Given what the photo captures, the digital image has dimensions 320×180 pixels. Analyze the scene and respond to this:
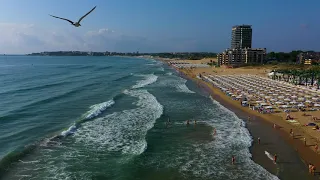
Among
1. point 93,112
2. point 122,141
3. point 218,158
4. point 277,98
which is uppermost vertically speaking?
point 277,98

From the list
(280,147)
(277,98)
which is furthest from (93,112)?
(277,98)

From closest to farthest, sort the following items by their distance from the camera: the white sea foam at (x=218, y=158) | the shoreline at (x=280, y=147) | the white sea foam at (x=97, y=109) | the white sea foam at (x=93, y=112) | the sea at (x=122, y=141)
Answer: the white sea foam at (x=218, y=158) → the sea at (x=122, y=141) → the shoreline at (x=280, y=147) → the white sea foam at (x=93, y=112) → the white sea foam at (x=97, y=109)

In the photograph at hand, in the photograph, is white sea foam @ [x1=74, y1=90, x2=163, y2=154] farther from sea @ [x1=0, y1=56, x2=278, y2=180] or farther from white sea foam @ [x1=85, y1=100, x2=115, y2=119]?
white sea foam @ [x1=85, y1=100, x2=115, y2=119]

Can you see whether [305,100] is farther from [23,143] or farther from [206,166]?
[23,143]

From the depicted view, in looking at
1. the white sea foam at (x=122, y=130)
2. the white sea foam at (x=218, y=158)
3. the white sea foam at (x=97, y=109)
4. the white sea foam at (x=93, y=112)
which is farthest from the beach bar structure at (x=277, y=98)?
the white sea foam at (x=93, y=112)

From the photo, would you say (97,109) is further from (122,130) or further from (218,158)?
(218,158)

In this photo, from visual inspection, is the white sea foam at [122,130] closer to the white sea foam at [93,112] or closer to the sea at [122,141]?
the sea at [122,141]

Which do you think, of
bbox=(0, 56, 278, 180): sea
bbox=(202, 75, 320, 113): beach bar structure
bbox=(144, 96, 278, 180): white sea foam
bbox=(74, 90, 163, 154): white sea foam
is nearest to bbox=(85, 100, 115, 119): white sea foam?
bbox=(0, 56, 278, 180): sea

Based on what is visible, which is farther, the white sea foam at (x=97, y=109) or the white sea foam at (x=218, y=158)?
the white sea foam at (x=97, y=109)

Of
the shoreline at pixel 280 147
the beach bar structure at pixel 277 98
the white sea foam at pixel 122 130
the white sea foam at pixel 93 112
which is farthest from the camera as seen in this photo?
the beach bar structure at pixel 277 98
